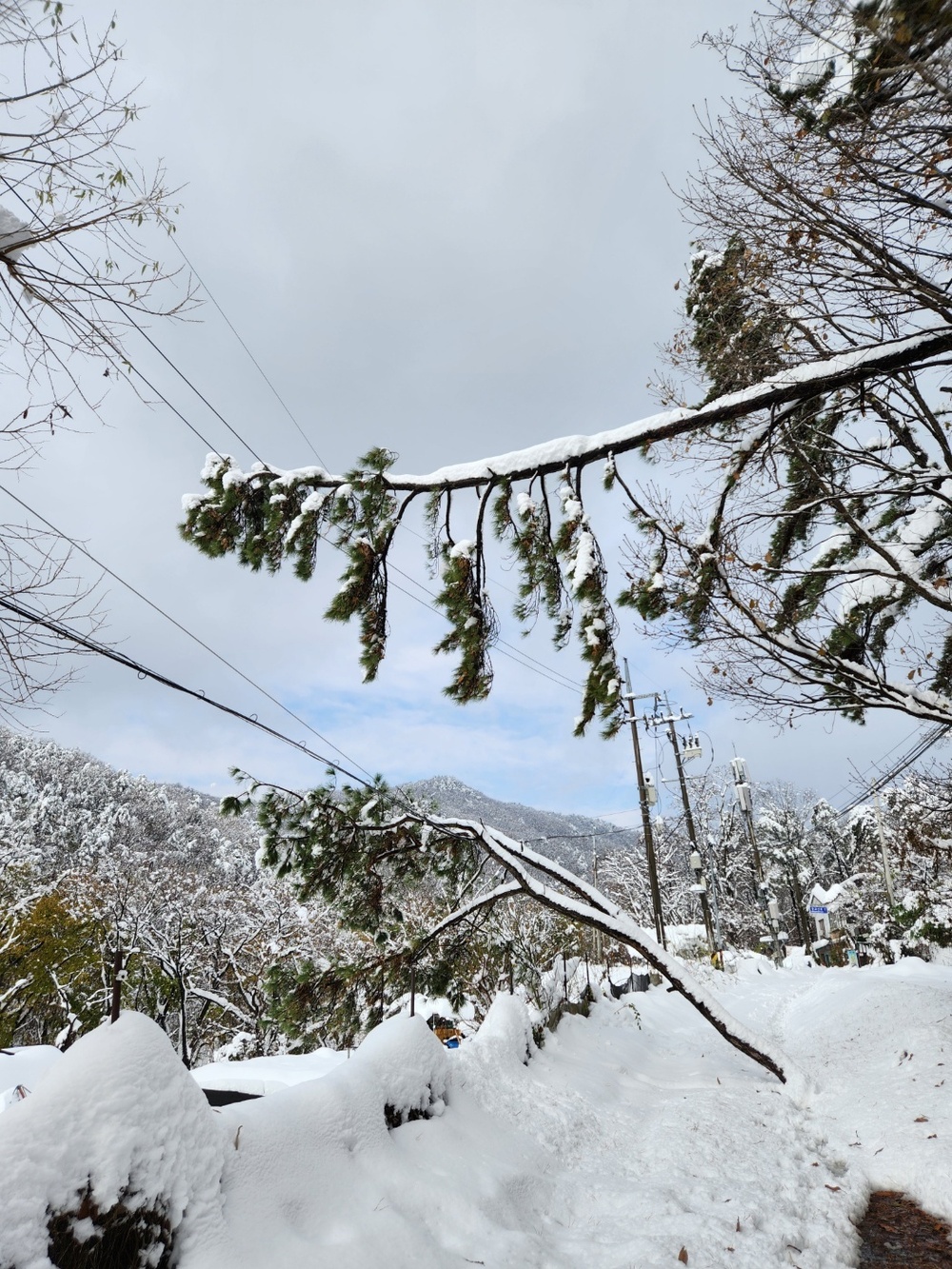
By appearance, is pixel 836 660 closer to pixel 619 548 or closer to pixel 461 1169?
pixel 619 548

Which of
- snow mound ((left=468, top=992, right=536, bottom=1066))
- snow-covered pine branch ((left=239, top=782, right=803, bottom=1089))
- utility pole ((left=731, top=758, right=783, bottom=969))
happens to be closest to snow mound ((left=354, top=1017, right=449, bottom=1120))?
snow mound ((left=468, top=992, right=536, bottom=1066))

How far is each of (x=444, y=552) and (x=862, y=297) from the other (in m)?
3.24

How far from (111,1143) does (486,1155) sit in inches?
123

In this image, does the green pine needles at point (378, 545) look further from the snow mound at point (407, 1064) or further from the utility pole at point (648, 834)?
the utility pole at point (648, 834)

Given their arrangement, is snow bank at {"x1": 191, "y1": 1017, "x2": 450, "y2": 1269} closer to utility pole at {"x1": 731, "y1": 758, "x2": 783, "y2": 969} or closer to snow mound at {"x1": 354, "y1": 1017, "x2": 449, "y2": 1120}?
snow mound at {"x1": 354, "y1": 1017, "x2": 449, "y2": 1120}

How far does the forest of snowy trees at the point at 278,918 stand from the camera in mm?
8031

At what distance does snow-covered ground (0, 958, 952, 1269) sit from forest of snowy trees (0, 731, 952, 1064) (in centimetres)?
220

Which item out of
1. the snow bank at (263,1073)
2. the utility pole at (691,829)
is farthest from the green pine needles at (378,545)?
the utility pole at (691,829)

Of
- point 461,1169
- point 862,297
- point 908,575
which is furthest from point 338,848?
point 862,297

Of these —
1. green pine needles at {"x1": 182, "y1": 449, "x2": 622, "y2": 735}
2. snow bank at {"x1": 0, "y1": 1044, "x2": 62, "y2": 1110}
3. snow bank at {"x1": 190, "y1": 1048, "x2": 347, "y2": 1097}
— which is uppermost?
green pine needles at {"x1": 182, "y1": 449, "x2": 622, "y2": 735}

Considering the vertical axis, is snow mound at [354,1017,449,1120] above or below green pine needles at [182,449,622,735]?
below

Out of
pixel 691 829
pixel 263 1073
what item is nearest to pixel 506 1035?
pixel 263 1073

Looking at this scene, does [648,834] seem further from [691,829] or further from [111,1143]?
[111,1143]

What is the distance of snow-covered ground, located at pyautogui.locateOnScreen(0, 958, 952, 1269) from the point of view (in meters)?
2.73
